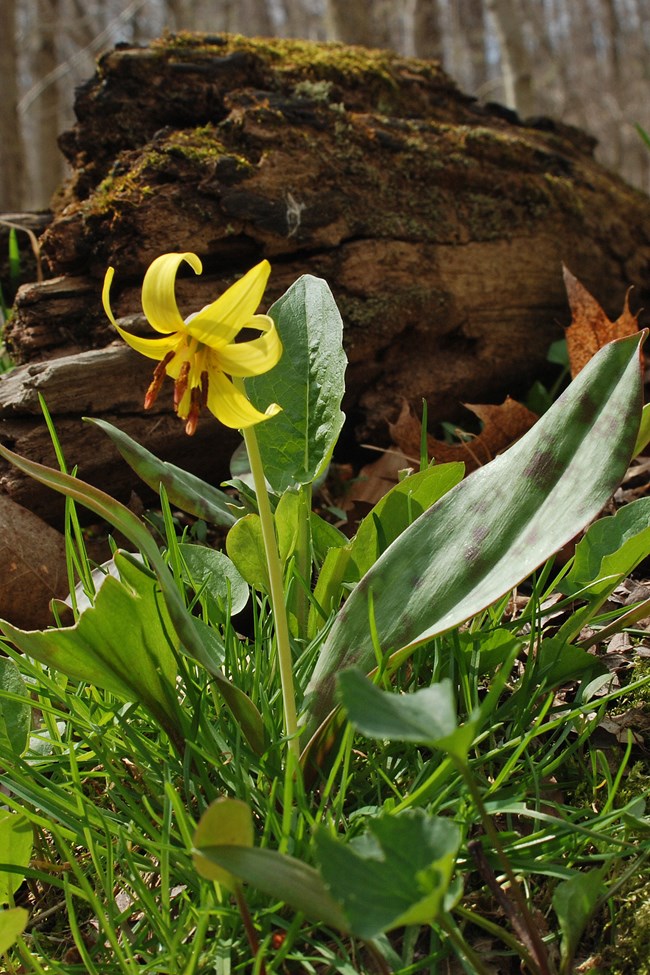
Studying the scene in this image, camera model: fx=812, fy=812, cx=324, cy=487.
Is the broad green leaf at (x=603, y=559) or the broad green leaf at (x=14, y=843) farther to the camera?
the broad green leaf at (x=603, y=559)

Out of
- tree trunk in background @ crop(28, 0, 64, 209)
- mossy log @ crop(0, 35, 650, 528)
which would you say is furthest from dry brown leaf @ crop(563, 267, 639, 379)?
tree trunk in background @ crop(28, 0, 64, 209)

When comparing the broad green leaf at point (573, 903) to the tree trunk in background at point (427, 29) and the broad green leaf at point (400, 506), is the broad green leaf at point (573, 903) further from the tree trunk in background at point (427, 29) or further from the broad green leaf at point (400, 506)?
the tree trunk in background at point (427, 29)

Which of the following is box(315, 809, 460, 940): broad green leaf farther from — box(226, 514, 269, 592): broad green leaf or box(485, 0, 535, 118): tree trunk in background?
box(485, 0, 535, 118): tree trunk in background

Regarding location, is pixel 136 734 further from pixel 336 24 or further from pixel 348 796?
pixel 336 24

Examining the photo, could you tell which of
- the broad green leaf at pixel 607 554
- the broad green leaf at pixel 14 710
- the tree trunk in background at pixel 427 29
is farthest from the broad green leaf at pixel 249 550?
the tree trunk in background at pixel 427 29

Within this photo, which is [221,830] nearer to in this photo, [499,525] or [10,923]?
[10,923]

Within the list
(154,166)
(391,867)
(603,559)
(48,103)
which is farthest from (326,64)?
(48,103)

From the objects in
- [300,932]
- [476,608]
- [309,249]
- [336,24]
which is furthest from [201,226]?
[336,24]
